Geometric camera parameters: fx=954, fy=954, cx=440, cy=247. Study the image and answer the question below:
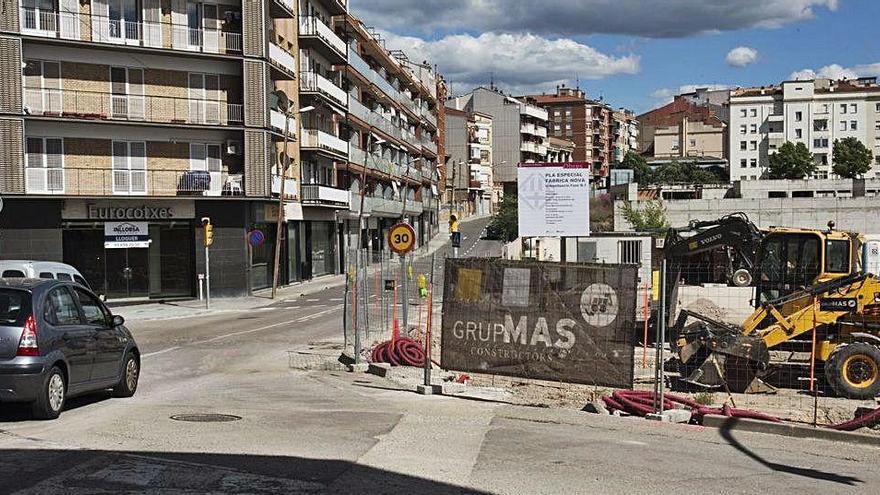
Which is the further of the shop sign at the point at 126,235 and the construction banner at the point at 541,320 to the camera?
the shop sign at the point at 126,235

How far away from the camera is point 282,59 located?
47.0m

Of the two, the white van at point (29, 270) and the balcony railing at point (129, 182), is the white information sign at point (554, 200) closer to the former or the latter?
the white van at point (29, 270)

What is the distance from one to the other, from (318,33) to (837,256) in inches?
1474

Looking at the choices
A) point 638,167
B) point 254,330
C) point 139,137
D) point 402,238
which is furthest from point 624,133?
point 402,238

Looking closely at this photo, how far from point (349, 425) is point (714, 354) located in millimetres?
7957

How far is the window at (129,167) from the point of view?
39.4 meters

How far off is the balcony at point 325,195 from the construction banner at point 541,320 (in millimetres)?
39444

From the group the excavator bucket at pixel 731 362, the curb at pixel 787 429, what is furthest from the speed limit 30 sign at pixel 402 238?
the curb at pixel 787 429

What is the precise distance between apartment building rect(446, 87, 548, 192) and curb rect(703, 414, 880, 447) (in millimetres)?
126059

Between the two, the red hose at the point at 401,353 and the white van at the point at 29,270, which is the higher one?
the white van at the point at 29,270

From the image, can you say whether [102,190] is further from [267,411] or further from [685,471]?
[685,471]

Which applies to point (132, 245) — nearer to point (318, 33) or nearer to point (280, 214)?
point (280, 214)

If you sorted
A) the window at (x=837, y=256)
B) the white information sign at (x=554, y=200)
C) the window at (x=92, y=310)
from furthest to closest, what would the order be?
A: 1. the white information sign at (x=554, y=200)
2. the window at (x=837, y=256)
3. the window at (x=92, y=310)

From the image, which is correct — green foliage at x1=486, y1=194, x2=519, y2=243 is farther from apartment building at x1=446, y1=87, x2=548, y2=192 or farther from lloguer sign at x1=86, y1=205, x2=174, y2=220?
lloguer sign at x1=86, y1=205, x2=174, y2=220
